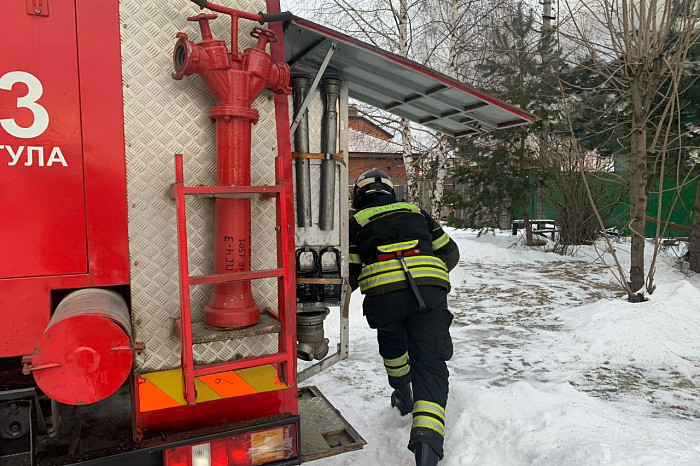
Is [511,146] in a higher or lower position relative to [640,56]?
lower

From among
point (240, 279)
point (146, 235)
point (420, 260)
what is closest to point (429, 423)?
point (420, 260)

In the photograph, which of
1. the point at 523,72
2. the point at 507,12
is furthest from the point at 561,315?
the point at 507,12

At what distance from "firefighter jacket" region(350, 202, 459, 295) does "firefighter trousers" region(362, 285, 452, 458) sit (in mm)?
84

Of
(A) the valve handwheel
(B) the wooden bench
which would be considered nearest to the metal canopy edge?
(A) the valve handwheel

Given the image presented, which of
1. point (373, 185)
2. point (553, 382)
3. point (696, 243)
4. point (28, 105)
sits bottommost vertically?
point (553, 382)

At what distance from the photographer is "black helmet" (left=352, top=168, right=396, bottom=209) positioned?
12.9 ft

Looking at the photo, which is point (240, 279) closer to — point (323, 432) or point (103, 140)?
point (103, 140)

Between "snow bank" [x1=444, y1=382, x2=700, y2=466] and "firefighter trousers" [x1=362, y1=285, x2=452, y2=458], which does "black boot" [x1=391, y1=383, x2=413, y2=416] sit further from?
"firefighter trousers" [x1=362, y1=285, x2=452, y2=458]

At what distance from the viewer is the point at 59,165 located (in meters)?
2.02

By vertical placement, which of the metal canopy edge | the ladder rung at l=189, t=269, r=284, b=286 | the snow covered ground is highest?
the metal canopy edge

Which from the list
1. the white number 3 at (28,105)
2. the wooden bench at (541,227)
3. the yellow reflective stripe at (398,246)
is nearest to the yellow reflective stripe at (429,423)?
the yellow reflective stripe at (398,246)

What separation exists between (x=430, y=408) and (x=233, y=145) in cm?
212

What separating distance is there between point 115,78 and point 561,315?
7178 mm

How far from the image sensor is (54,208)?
2020 mm
